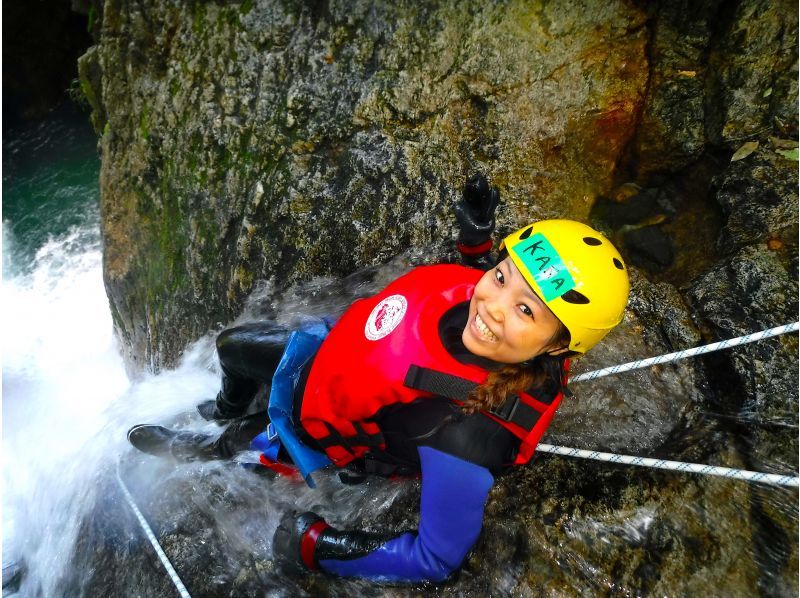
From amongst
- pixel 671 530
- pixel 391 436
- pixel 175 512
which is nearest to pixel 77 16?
pixel 175 512

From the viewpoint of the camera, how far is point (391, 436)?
2553 mm

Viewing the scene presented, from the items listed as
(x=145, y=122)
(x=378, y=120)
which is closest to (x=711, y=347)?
(x=378, y=120)

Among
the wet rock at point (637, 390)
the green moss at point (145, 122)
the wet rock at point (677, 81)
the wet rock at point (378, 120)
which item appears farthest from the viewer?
the green moss at point (145, 122)

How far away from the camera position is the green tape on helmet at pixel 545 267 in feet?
7.00

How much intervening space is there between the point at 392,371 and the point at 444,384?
27 cm

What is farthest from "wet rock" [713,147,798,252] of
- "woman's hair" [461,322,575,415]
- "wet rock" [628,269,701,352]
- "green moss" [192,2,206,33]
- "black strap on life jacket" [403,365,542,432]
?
"green moss" [192,2,206,33]

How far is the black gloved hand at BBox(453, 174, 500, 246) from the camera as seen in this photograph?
3.17 metres

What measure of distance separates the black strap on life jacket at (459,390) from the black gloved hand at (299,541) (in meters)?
1.09

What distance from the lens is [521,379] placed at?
227 centimetres

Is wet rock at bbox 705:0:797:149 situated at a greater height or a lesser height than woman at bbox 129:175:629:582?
greater

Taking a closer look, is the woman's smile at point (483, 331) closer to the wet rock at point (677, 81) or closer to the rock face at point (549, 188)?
the rock face at point (549, 188)

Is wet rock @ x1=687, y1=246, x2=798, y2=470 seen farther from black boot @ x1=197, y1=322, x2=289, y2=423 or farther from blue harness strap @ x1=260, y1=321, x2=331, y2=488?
black boot @ x1=197, y1=322, x2=289, y2=423

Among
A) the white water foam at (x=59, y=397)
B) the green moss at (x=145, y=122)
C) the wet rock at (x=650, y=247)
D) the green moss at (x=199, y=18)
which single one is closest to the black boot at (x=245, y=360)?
the white water foam at (x=59, y=397)

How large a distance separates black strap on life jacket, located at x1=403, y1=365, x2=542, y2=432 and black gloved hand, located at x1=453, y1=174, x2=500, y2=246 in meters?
1.22
